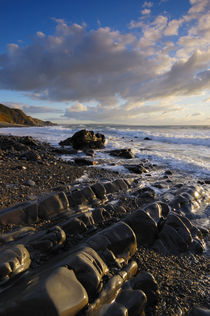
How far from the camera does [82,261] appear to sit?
78.9 inches

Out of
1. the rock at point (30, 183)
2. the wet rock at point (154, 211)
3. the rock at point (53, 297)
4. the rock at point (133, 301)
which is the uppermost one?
the rock at point (53, 297)

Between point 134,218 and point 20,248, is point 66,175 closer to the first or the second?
point 134,218

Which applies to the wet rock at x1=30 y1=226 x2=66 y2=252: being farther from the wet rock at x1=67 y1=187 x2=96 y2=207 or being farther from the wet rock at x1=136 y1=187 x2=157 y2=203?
the wet rock at x1=136 y1=187 x2=157 y2=203

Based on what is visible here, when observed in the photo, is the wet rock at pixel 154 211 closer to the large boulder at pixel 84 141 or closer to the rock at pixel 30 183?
the rock at pixel 30 183

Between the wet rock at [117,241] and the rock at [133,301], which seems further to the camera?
the wet rock at [117,241]

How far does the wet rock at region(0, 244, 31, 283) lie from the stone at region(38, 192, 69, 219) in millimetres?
1195

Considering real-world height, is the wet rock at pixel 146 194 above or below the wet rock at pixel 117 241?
below

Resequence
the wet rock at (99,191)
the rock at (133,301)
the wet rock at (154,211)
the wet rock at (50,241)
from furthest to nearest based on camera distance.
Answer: the wet rock at (99,191)
the wet rock at (154,211)
the wet rock at (50,241)
the rock at (133,301)

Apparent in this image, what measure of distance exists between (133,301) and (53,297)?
0.85 m

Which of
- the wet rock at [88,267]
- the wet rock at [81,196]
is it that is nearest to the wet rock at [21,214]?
the wet rock at [81,196]

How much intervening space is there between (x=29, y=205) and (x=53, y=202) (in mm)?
468

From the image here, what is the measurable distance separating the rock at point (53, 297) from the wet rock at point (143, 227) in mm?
1425

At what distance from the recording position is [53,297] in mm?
1526

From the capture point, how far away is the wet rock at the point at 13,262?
187 cm
